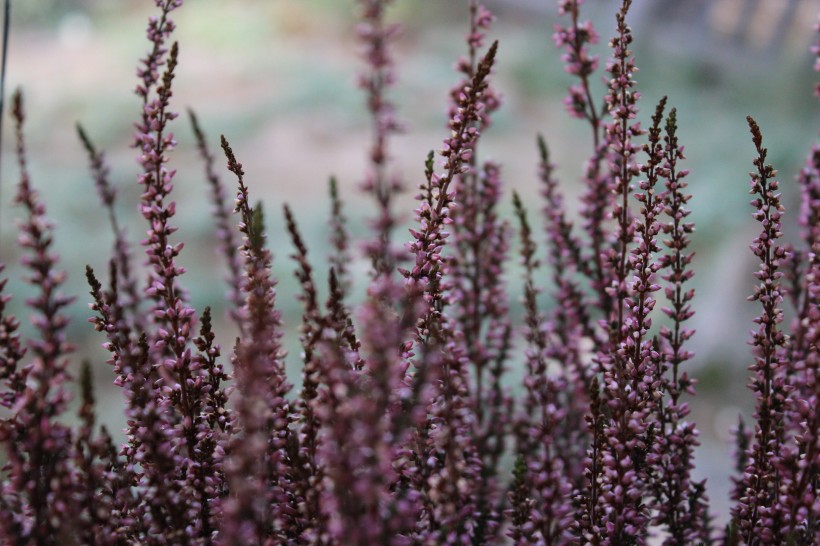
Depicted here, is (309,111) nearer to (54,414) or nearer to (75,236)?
(75,236)

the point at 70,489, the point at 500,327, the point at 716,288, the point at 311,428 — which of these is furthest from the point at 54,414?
the point at 716,288

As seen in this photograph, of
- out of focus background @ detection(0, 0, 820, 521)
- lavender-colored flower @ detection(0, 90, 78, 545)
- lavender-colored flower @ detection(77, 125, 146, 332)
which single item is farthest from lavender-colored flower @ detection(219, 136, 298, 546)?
out of focus background @ detection(0, 0, 820, 521)

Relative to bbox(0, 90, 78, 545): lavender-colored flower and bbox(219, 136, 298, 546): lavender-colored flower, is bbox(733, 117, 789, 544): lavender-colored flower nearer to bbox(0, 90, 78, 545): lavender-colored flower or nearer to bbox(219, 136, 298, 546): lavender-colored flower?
bbox(219, 136, 298, 546): lavender-colored flower

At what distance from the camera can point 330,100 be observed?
3.40 m

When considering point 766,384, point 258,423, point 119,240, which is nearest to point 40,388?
point 258,423

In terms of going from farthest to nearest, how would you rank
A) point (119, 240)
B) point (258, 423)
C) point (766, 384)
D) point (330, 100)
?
1. point (330, 100)
2. point (119, 240)
3. point (766, 384)
4. point (258, 423)

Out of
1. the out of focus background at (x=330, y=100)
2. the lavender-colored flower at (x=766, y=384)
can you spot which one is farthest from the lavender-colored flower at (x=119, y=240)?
the out of focus background at (x=330, y=100)

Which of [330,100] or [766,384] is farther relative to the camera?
[330,100]

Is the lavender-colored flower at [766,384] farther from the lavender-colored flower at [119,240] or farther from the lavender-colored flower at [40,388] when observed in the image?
the lavender-colored flower at [119,240]

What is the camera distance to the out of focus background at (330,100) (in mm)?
2820

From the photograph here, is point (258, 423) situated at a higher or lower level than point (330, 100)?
lower

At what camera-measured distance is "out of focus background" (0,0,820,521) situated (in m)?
2.82

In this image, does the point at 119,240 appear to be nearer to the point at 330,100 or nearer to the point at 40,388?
the point at 40,388

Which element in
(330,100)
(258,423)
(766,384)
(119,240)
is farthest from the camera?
(330,100)
